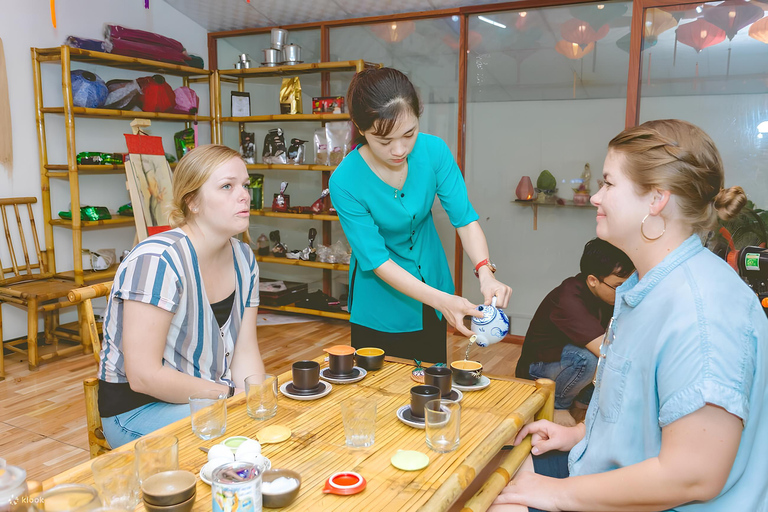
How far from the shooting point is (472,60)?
4301 mm

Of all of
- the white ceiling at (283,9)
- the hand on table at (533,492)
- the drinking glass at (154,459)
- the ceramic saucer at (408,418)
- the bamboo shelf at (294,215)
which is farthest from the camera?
the bamboo shelf at (294,215)

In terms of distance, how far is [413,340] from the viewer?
7.36ft

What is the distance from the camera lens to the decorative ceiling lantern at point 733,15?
3035 millimetres

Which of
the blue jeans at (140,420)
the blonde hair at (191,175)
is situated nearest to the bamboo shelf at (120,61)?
the blonde hair at (191,175)

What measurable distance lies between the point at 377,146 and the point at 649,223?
95 cm

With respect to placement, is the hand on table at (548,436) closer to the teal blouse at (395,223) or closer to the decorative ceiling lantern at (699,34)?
the teal blouse at (395,223)

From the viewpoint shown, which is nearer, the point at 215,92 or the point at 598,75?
the point at 598,75

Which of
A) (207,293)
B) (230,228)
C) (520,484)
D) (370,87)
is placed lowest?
(520,484)

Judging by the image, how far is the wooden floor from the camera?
2594mm

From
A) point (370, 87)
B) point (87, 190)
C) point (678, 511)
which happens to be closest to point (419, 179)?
point (370, 87)

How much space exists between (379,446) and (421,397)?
158 mm

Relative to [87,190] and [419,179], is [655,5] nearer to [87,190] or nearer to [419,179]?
[419,179]

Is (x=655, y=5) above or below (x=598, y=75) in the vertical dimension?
above

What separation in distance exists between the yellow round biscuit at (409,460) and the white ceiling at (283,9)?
3691 millimetres
